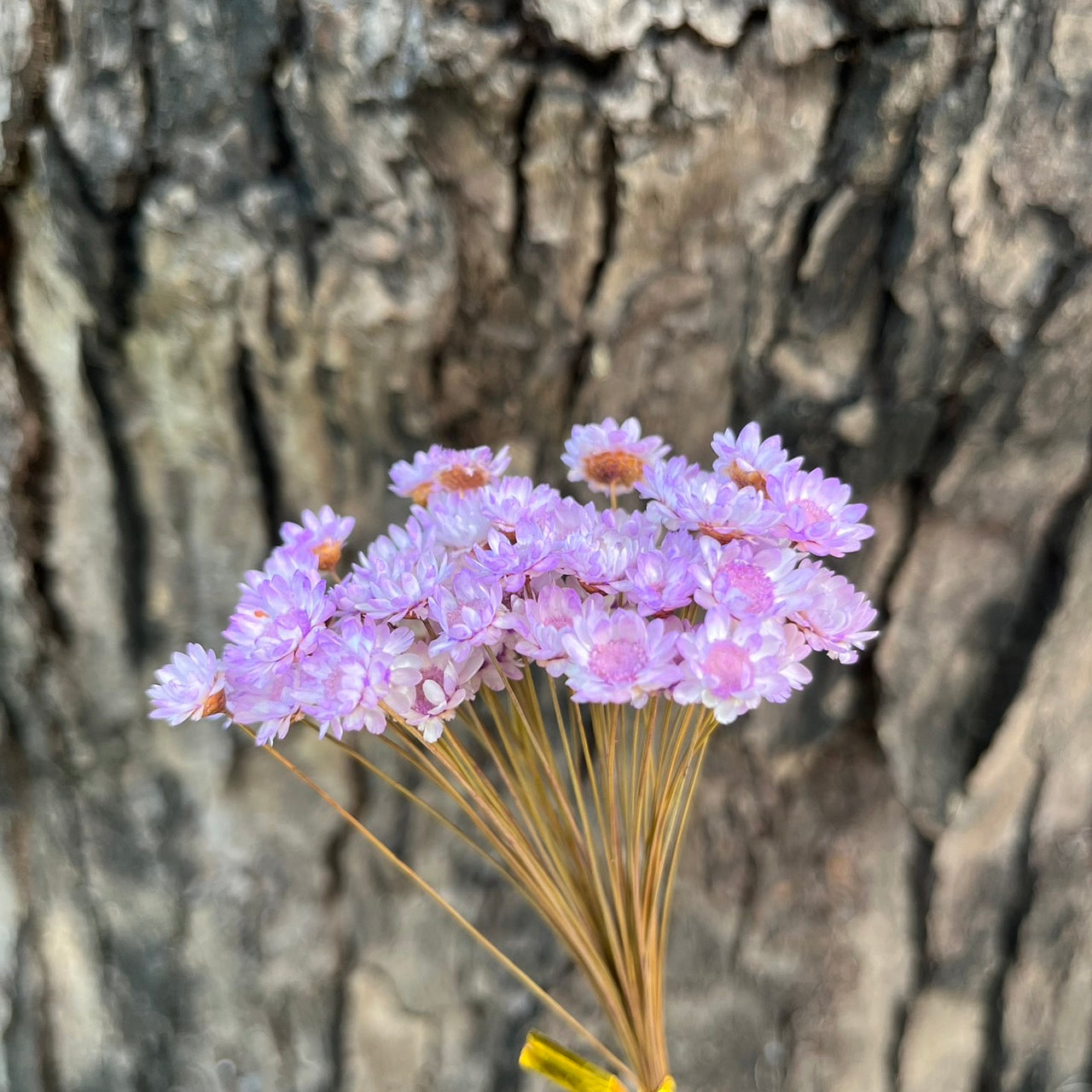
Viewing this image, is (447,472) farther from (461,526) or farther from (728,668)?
(728,668)

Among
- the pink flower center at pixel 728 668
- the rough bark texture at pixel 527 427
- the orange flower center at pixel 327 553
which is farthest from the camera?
the rough bark texture at pixel 527 427

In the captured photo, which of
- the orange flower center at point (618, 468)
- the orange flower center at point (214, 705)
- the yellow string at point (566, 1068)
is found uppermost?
the orange flower center at point (618, 468)

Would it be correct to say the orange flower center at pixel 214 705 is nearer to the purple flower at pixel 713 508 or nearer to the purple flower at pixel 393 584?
the purple flower at pixel 393 584

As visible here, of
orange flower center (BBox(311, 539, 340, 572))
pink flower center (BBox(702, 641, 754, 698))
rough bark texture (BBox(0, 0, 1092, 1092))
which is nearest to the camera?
pink flower center (BBox(702, 641, 754, 698))

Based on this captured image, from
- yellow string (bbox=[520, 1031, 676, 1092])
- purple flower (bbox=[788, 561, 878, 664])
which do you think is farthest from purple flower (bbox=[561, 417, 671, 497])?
yellow string (bbox=[520, 1031, 676, 1092])

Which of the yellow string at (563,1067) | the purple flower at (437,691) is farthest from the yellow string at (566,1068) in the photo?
the purple flower at (437,691)

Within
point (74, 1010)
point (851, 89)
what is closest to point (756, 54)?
point (851, 89)

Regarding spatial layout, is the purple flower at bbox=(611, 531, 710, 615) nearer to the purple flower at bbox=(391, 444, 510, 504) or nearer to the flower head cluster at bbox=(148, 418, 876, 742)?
the flower head cluster at bbox=(148, 418, 876, 742)
